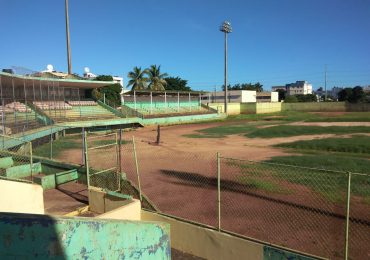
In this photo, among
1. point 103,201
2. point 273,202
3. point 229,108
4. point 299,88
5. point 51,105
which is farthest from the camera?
point 299,88

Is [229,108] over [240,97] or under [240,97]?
under

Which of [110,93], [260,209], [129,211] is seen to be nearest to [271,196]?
[260,209]

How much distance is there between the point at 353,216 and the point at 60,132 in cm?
2576

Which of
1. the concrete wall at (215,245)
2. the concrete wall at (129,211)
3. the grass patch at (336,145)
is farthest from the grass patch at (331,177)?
the concrete wall at (129,211)

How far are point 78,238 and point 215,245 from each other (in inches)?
165

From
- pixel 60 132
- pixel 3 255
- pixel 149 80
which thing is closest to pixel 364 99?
pixel 149 80

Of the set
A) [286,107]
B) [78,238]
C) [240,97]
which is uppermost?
[240,97]

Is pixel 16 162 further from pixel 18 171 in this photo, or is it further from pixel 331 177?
pixel 331 177

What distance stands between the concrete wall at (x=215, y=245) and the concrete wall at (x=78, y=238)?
94.9 inches

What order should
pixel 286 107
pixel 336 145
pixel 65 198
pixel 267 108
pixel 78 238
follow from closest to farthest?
pixel 78 238 < pixel 65 198 < pixel 336 145 < pixel 267 108 < pixel 286 107

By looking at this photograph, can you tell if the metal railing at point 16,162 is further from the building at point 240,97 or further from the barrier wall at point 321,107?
the barrier wall at point 321,107

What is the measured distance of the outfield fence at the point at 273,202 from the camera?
7.18 m

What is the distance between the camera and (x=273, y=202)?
9.71 m

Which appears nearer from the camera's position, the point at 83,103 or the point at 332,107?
the point at 83,103
